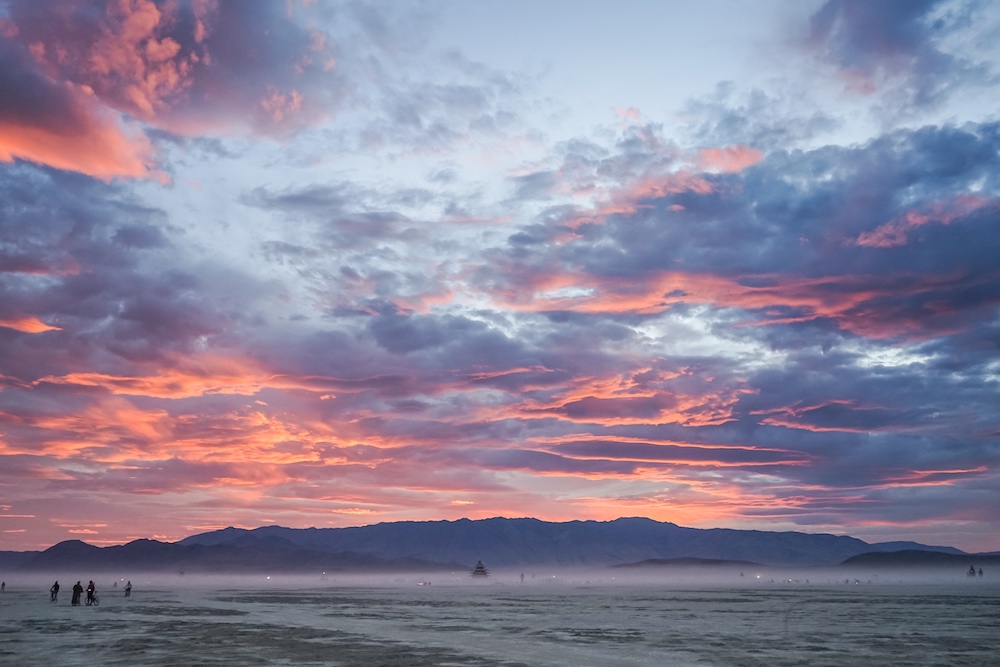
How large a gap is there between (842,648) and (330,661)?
86.1 ft

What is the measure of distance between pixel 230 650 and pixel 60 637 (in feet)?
45.9

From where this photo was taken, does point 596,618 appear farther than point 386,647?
Yes

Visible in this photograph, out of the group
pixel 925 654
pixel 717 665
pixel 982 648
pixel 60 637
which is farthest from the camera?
pixel 60 637

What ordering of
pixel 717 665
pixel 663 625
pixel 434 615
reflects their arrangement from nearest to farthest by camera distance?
1. pixel 717 665
2. pixel 663 625
3. pixel 434 615

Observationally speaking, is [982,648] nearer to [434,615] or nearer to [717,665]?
[717,665]

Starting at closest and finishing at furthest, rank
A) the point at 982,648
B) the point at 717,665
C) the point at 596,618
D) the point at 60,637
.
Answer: the point at 717,665 → the point at 982,648 → the point at 60,637 → the point at 596,618

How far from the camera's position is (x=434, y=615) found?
74.8m

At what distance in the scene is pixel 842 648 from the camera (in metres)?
43.1

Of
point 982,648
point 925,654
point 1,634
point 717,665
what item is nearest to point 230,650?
point 1,634

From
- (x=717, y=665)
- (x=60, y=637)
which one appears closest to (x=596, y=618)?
(x=717, y=665)

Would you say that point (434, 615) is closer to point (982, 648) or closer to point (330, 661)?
point (330, 661)

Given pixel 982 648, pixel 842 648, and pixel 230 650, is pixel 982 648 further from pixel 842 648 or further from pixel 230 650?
pixel 230 650

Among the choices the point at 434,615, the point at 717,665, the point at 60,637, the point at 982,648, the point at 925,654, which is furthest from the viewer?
the point at 434,615

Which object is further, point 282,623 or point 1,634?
point 282,623
